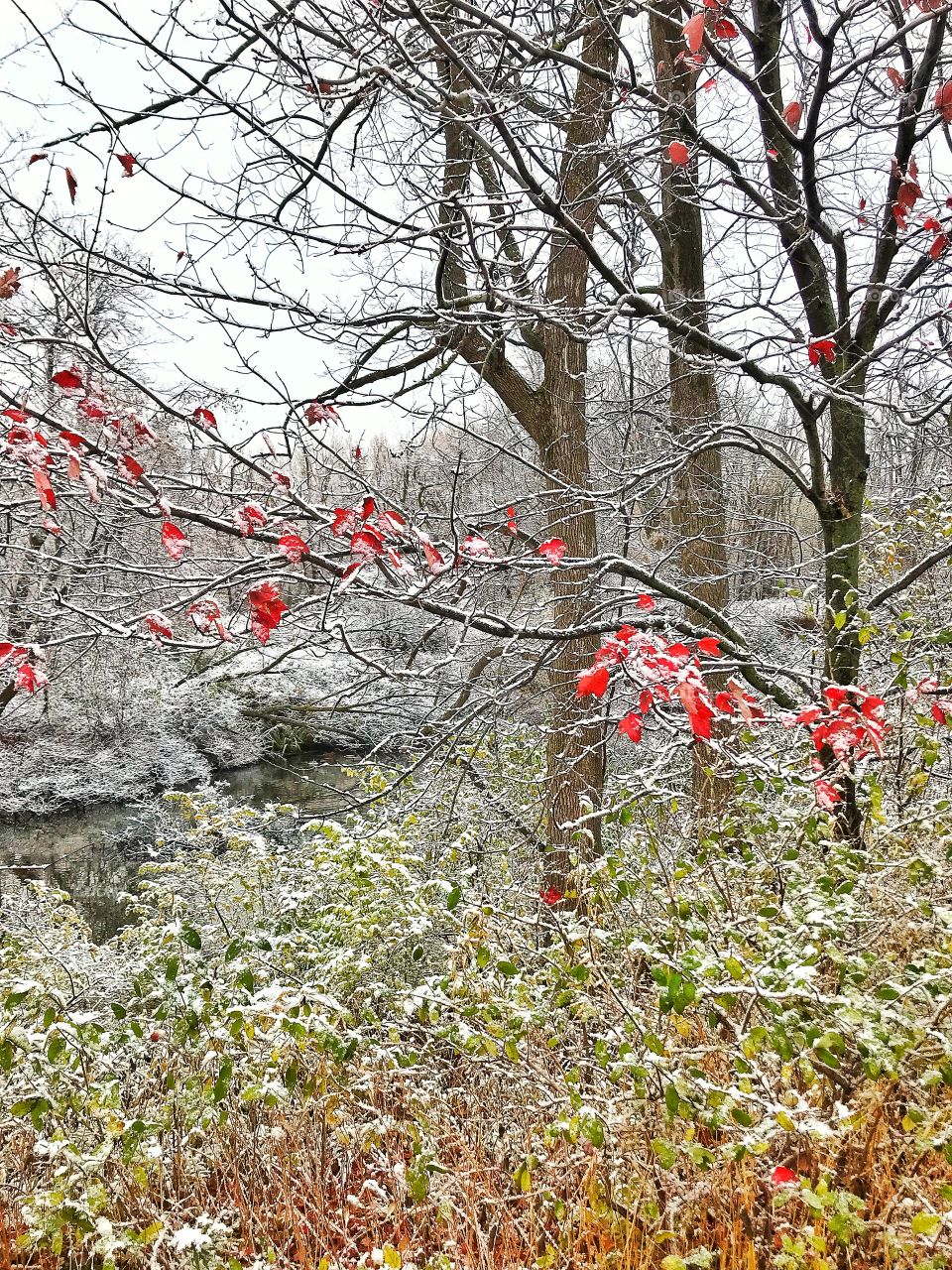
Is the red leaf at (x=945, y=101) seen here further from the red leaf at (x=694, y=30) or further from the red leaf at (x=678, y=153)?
the red leaf at (x=694, y=30)

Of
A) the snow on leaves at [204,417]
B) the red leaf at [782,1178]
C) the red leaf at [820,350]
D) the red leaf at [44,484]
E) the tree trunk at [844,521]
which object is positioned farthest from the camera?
the tree trunk at [844,521]

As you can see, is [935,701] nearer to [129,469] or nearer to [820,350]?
[820,350]

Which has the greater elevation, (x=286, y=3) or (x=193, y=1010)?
(x=286, y=3)

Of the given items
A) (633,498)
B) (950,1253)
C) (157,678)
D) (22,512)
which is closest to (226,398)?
(22,512)

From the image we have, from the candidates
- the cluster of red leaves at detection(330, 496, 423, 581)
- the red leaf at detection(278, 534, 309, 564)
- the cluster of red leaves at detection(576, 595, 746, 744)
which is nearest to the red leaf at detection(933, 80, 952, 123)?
the cluster of red leaves at detection(576, 595, 746, 744)

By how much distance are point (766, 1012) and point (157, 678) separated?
40.3ft

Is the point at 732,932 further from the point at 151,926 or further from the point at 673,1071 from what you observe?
the point at 151,926

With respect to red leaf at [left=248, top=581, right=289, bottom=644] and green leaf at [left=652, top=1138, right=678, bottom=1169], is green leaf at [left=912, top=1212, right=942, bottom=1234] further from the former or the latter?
red leaf at [left=248, top=581, right=289, bottom=644]

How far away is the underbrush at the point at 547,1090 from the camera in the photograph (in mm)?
1775

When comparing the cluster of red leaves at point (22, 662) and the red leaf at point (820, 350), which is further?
the red leaf at point (820, 350)

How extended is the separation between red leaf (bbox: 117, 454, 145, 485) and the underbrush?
146cm

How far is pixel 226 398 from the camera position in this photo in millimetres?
2975

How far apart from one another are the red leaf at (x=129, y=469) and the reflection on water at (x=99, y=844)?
6.32m

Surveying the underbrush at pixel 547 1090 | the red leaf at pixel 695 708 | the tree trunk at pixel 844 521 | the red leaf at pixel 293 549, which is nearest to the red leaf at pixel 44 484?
the red leaf at pixel 293 549
